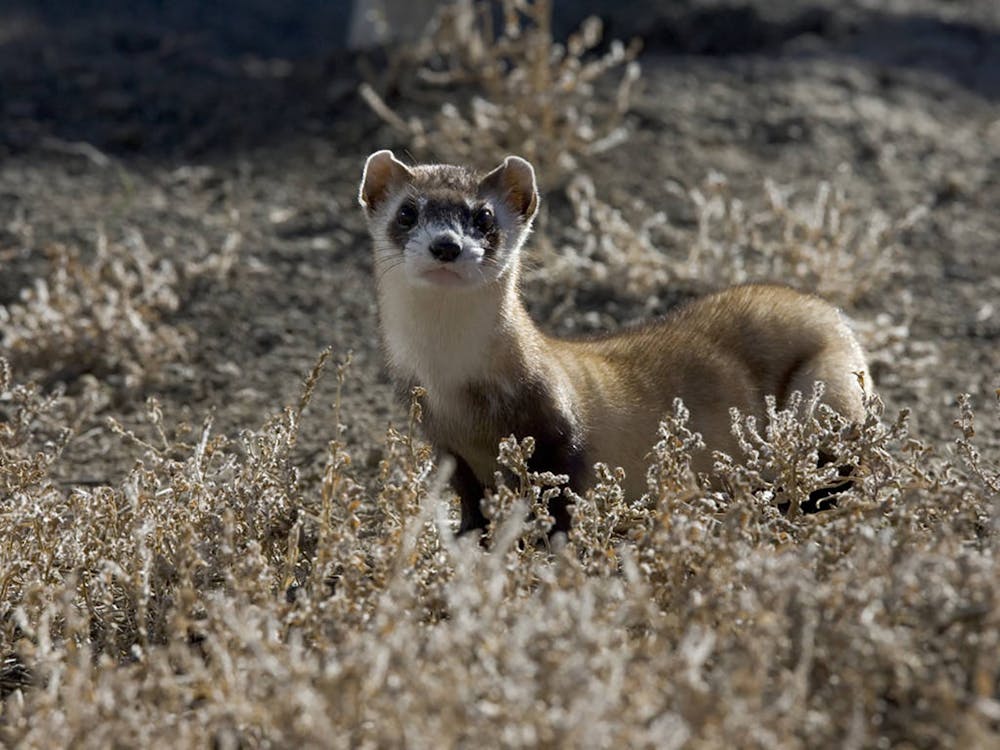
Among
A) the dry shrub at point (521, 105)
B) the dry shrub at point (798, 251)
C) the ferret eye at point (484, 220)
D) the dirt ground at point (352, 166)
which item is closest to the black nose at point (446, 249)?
the ferret eye at point (484, 220)

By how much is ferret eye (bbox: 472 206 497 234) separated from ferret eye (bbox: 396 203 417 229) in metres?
0.18

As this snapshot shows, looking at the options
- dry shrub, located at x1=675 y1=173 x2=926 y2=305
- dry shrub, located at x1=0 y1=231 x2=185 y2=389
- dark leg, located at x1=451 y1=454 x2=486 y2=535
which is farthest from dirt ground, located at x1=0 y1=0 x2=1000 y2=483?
dark leg, located at x1=451 y1=454 x2=486 y2=535

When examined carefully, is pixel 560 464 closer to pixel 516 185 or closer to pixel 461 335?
pixel 461 335

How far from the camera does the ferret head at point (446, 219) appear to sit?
4.05 metres

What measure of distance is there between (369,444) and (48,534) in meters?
1.53

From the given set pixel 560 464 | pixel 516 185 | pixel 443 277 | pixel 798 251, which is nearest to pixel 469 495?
pixel 560 464

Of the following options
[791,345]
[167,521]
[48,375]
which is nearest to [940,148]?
[791,345]

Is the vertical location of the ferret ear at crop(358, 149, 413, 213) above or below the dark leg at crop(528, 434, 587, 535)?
above

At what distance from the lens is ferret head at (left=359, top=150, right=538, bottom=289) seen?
159 inches

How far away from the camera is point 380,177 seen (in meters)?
4.51

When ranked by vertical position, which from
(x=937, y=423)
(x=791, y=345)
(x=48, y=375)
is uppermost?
(x=791, y=345)

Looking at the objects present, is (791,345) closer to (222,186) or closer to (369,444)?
(369,444)

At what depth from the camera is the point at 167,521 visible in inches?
148

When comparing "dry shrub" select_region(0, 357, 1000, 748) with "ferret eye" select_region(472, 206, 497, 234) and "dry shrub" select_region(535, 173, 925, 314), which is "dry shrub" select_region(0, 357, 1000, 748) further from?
"dry shrub" select_region(535, 173, 925, 314)
